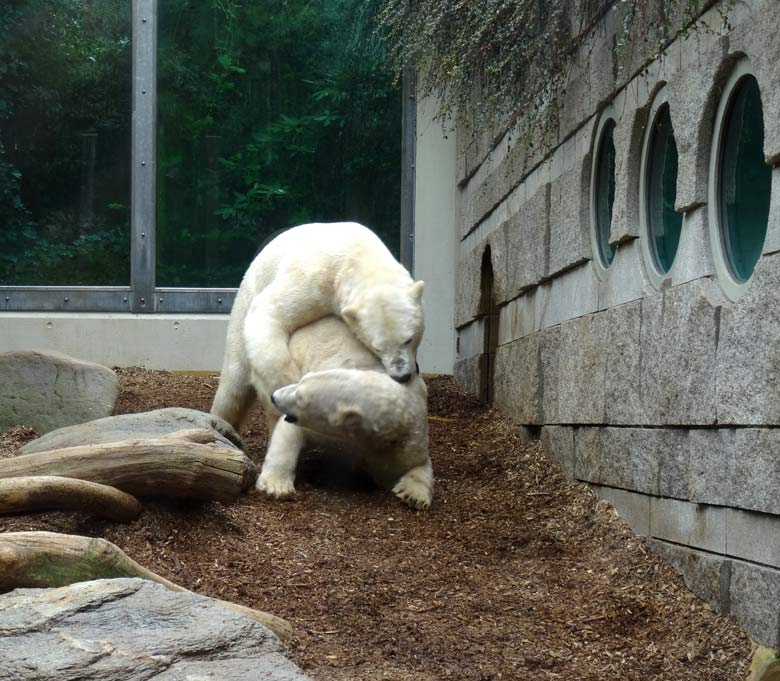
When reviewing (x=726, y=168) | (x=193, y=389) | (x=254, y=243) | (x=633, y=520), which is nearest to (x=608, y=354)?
(x=633, y=520)

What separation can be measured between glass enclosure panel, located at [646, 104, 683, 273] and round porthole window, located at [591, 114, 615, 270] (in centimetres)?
53

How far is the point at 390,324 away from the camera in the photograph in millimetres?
4848

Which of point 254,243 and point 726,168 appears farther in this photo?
point 254,243

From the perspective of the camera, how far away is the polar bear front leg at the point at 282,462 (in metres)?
4.68

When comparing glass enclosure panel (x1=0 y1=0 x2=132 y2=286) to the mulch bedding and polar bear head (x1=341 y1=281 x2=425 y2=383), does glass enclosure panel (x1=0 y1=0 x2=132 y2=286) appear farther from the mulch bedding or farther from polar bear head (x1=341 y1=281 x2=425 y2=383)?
polar bear head (x1=341 y1=281 x2=425 y2=383)

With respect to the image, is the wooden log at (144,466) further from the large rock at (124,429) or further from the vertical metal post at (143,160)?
the vertical metal post at (143,160)

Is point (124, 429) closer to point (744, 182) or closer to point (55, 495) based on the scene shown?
point (55, 495)

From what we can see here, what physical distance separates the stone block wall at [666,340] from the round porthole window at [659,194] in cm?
6

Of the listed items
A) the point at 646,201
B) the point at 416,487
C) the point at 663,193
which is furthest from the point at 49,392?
the point at 663,193

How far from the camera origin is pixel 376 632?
3281 millimetres

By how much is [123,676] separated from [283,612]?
4.37 feet

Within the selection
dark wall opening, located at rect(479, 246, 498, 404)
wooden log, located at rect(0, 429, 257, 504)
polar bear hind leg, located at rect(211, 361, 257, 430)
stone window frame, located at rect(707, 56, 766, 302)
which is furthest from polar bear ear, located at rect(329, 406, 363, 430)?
dark wall opening, located at rect(479, 246, 498, 404)

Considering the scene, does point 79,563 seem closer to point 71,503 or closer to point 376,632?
point 71,503

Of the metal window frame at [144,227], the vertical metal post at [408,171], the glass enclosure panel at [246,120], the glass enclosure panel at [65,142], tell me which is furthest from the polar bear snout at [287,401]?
the glass enclosure panel at [65,142]
